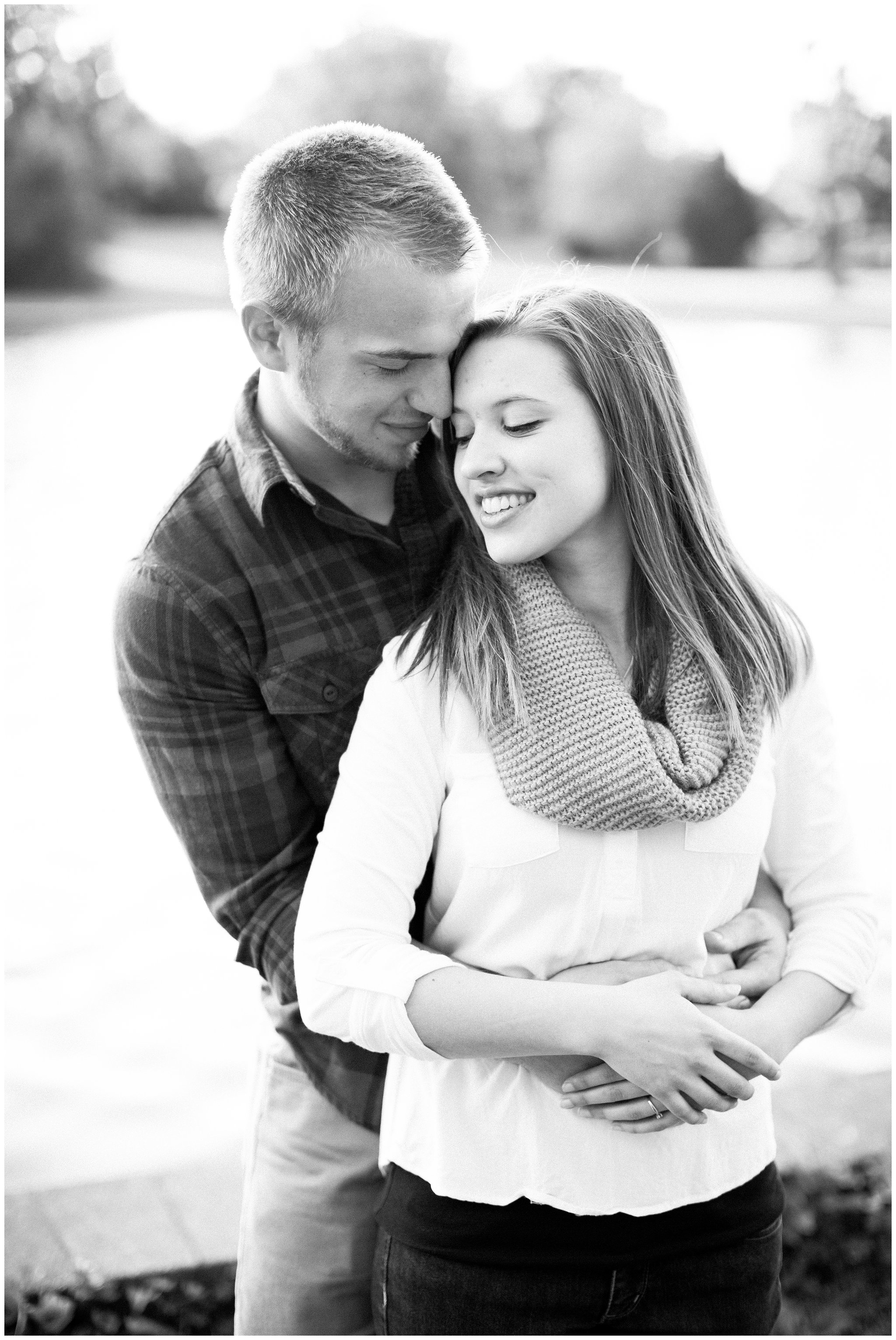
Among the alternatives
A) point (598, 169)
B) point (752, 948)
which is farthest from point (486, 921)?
point (598, 169)

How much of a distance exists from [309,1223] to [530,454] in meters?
1.05

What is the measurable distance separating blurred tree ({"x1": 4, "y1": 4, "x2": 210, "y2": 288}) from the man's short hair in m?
2.33

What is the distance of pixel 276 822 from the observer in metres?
1.47

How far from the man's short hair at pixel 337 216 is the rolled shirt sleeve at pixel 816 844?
28.0 inches

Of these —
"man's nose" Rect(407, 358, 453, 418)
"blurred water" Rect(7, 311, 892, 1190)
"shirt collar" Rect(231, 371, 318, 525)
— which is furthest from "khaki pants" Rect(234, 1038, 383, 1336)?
"blurred water" Rect(7, 311, 892, 1190)

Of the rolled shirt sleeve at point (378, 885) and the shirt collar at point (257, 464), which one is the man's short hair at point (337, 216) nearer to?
the shirt collar at point (257, 464)

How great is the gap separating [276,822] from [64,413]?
104 inches

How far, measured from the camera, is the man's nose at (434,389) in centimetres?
138

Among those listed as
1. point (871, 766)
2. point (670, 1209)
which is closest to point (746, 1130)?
point (670, 1209)

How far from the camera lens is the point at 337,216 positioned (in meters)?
1.45

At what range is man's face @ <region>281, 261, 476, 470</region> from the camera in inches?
54.7

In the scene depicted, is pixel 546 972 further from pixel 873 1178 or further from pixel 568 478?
pixel 873 1178

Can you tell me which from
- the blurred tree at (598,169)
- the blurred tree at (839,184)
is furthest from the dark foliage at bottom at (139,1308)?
the blurred tree at (839,184)

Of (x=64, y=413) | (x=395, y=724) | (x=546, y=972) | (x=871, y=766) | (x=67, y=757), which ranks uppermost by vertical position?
(x=64, y=413)
